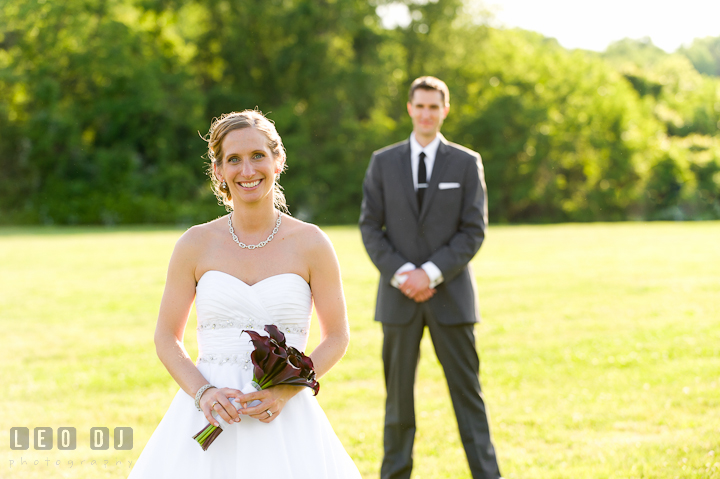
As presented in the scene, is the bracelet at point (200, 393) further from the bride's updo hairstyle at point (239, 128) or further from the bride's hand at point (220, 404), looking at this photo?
the bride's updo hairstyle at point (239, 128)

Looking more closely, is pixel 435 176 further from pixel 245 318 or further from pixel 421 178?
pixel 245 318

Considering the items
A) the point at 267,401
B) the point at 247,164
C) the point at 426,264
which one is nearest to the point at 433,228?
the point at 426,264

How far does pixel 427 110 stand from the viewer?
16.5 ft

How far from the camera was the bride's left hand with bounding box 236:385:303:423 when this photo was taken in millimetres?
2689

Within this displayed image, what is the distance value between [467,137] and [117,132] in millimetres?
23291

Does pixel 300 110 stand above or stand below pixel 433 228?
above

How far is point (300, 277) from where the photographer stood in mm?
2918

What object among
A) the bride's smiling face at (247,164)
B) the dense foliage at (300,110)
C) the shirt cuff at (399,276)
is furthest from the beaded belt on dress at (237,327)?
the dense foliage at (300,110)

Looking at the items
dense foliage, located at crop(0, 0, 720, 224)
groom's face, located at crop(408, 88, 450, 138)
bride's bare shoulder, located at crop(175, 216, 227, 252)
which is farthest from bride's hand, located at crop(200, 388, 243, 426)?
dense foliage, located at crop(0, 0, 720, 224)

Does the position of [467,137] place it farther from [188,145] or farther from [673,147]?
[188,145]

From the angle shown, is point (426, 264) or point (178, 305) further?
point (426, 264)

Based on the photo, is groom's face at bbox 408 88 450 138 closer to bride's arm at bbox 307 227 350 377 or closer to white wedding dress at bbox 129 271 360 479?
bride's arm at bbox 307 227 350 377

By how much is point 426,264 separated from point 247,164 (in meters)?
2.18

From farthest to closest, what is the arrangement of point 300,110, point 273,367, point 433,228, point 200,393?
point 300,110
point 433,228
point 200,393
point 273,367
